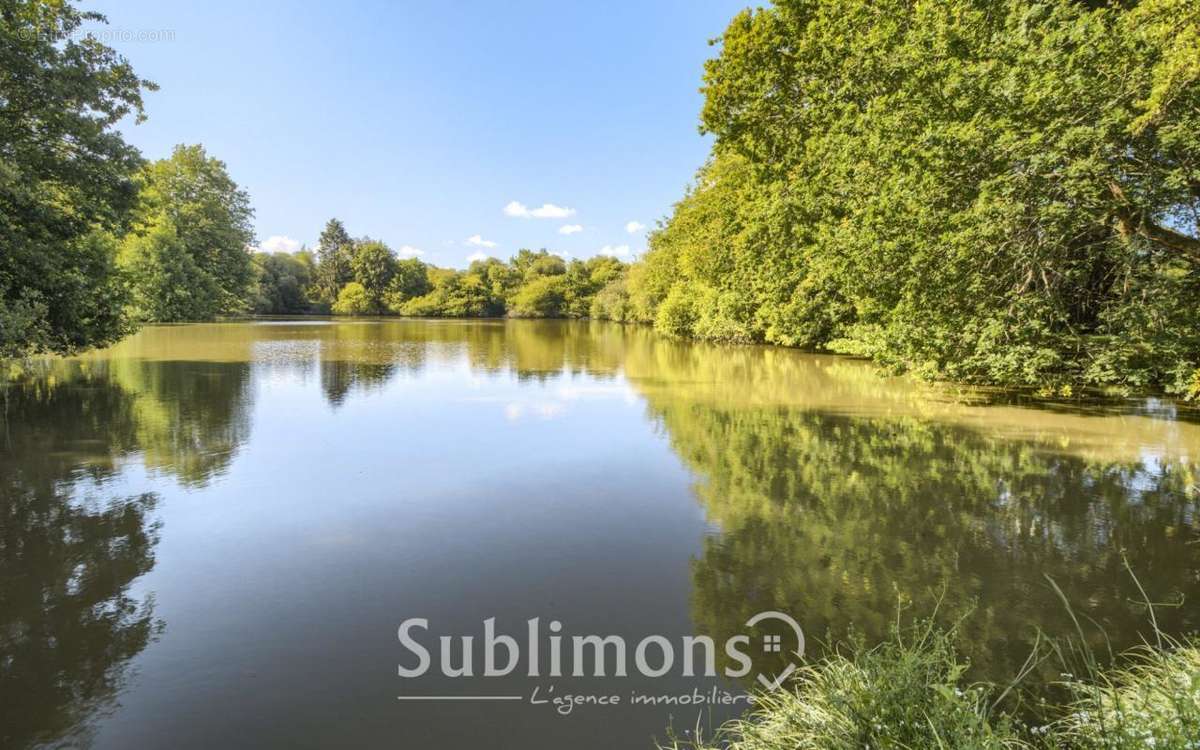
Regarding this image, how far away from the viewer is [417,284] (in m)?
91.5

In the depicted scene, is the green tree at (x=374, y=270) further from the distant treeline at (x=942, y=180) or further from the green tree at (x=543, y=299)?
the distant treeline at (x=942, y=180)

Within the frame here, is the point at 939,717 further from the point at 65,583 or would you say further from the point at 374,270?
the point at 374,270

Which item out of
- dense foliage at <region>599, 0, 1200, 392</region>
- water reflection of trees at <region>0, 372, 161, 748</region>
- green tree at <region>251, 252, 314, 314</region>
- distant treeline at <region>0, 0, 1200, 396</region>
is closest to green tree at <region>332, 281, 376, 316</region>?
green tree at <region>251, 252, 314, 314</region>

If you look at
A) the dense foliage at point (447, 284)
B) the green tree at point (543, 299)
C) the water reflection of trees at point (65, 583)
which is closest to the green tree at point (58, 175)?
the water reflection of trees at point (65, 583)

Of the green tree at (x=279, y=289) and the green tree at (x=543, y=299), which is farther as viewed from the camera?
the green tree at (x=543, y=299)

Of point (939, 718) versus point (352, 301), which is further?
point (352, 301)

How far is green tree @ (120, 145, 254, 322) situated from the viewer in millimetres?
37656

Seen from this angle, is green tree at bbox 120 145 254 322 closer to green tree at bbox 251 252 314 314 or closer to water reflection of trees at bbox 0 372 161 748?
green tree at bbox 251 252 314 314

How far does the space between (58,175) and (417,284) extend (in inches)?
3160

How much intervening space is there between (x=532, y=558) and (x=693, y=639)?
186 cm

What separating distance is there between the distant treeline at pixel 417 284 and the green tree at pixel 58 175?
204 feet

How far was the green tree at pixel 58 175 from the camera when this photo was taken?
38.6ft

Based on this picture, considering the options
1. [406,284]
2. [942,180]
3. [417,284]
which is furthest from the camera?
[417,284]

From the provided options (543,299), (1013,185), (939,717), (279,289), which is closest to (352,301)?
(279,289)
